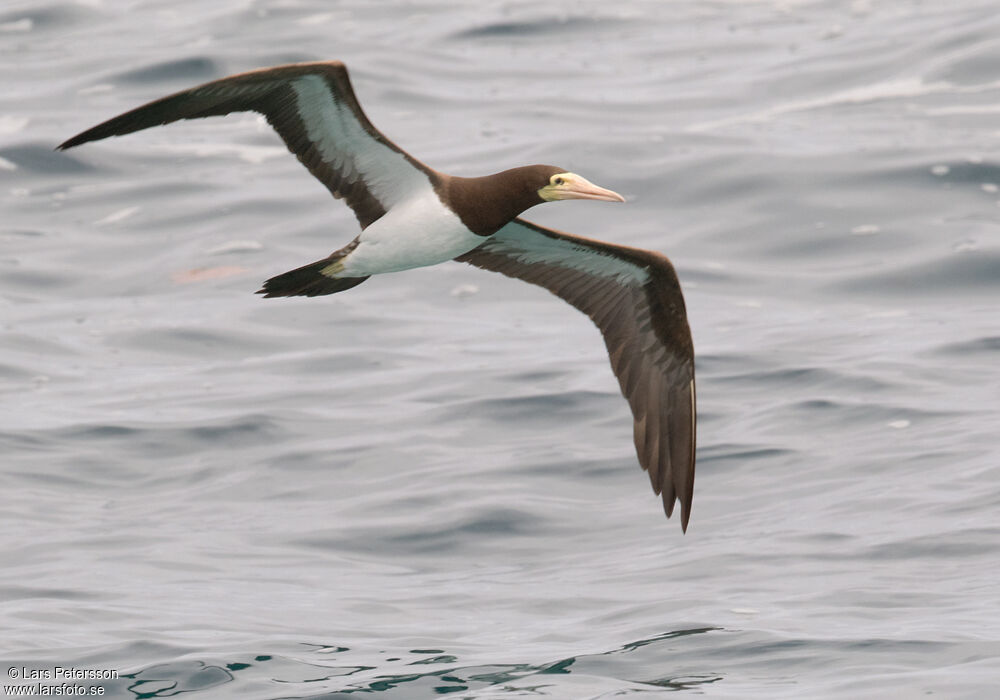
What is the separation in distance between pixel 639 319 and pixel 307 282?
3.36 metres

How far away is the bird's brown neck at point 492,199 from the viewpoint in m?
11.5

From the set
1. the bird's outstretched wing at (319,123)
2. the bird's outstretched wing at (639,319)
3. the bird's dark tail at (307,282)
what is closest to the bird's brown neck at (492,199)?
the bird's outstretched wing at (319,123)

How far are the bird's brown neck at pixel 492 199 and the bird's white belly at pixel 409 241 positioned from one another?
0.09 m

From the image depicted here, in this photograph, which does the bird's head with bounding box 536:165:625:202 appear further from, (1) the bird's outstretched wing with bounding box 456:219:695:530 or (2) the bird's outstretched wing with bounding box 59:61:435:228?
(1) the bird's outstretched wing with bounding box 456:219:695:530

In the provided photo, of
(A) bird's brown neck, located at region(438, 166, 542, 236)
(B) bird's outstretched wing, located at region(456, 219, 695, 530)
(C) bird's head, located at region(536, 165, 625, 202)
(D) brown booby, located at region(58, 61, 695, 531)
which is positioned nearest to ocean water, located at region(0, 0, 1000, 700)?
(B) bird's outstretched wing, located at region(456, 219, 695, 530)

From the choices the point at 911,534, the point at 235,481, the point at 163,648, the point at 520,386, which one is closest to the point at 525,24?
the point at 520,386

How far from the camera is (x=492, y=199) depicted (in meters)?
11.5

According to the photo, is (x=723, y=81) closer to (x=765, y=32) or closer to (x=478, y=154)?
(x=765, y=32)

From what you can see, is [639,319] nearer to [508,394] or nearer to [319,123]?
[319,123]

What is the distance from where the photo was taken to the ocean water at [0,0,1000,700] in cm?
1202

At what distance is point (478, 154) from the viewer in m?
24.4

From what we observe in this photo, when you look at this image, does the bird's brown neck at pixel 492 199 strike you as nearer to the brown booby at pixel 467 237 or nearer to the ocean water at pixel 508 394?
the brown booby at pixel 467 237

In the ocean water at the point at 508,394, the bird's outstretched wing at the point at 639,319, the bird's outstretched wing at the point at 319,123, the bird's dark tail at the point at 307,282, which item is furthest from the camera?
the bird's outstretched wing at the point at 639,319

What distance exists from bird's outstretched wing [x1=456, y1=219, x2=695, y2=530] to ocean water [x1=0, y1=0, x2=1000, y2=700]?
1.03 meters
